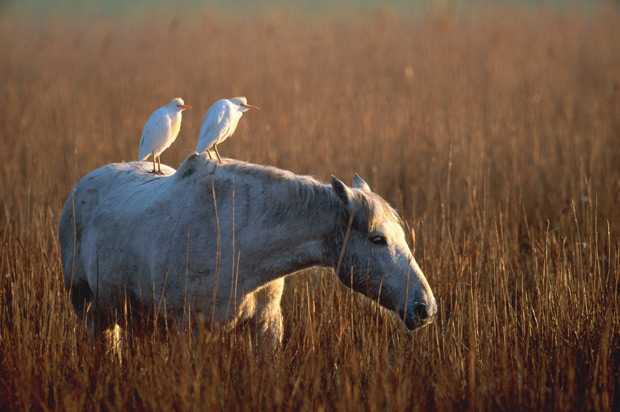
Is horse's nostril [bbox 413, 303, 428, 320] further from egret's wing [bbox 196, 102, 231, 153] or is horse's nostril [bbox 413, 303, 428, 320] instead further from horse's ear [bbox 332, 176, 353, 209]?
egret's wing [bbox 196, 102, 231, 153]

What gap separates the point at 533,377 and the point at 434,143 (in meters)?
5.31

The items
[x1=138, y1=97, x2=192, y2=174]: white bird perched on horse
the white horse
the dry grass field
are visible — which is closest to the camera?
the dry grass field

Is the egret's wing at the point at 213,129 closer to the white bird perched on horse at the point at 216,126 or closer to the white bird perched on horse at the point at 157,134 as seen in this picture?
the white bird perched on horse at the point at 216,126

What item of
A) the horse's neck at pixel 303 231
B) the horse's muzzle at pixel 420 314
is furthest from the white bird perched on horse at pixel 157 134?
the horse's muzzle at pixel 420 314

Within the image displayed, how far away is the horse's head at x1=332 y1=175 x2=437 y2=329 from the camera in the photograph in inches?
102

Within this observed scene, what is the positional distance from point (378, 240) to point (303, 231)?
12.7 inches

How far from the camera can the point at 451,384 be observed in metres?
2.50

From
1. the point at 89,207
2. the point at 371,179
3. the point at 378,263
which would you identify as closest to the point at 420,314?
the point at 378,263

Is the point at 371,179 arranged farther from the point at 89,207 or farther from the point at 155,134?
the point at 89,207

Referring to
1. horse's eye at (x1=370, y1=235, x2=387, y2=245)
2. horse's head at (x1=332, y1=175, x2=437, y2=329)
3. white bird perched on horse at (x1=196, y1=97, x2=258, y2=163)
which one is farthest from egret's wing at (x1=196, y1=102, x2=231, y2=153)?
horse's eye at (x1=370, y1=235, x2=387, y2=245)

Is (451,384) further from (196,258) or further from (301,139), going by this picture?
(301,139)

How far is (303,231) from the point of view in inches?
105

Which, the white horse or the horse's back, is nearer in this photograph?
the white horse

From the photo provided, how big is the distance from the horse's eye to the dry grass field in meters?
0.34
